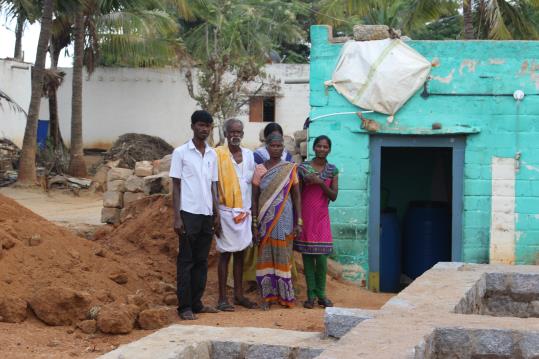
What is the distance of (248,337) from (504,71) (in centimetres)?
529

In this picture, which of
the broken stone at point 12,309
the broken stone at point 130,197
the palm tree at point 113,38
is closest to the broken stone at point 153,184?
the broken stone at point 130,197

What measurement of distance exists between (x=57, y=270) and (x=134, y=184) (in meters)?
2.75

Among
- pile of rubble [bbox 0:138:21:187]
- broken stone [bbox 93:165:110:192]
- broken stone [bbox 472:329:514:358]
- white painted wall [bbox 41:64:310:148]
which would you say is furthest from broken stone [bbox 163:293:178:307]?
white painted wall [bbox 41:64:310:148]

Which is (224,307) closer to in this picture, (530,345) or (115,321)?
(115,321)

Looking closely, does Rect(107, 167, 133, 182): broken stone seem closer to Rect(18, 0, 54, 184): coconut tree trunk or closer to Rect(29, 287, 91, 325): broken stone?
Rect(29, 287, 91, 325): broken stone

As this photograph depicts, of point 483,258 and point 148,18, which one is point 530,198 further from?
point 148,18

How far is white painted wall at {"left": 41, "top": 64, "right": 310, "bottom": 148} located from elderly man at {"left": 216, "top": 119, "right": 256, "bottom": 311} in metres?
19.9

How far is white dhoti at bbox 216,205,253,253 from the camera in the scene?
735 centimetres

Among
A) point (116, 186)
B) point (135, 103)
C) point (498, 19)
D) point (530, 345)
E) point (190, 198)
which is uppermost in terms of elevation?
point (498, 19)

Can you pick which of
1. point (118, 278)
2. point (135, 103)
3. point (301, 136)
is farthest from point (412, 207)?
point (135, 103)

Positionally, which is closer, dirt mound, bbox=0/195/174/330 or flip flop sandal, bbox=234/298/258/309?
dirt mound, bbox=0/195/174/330

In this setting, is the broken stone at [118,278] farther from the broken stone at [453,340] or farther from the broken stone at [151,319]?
the broken stone at [453,340]

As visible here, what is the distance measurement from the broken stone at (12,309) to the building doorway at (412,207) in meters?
4.32

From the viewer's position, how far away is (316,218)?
7887mm
